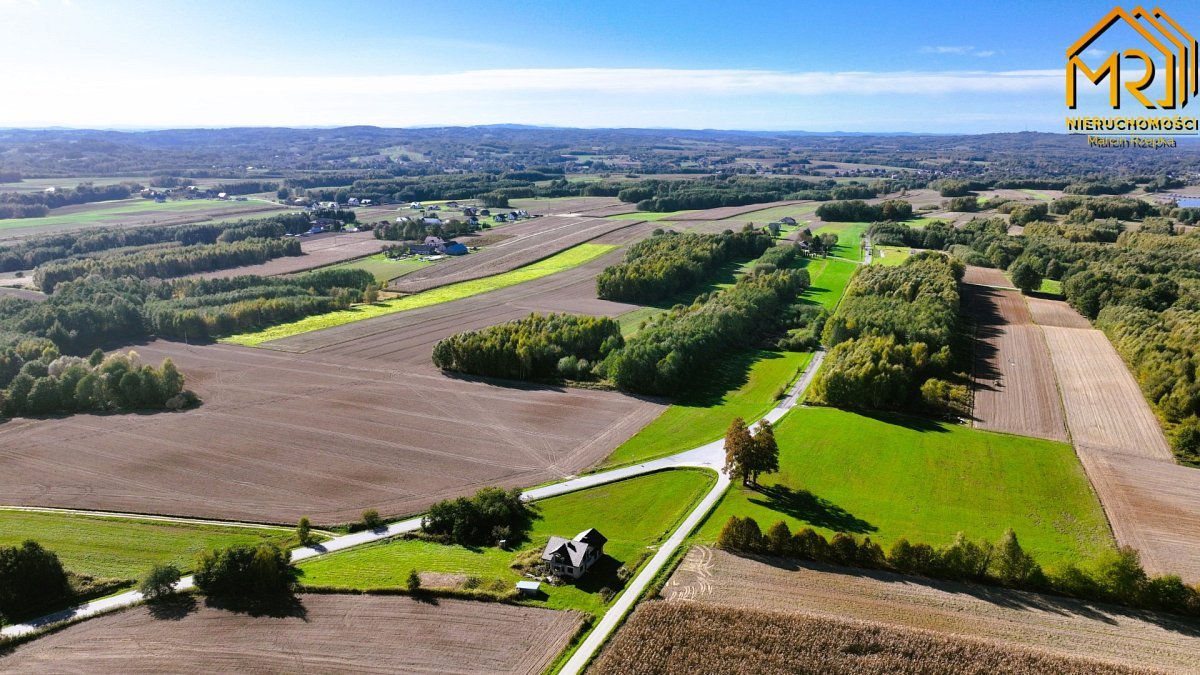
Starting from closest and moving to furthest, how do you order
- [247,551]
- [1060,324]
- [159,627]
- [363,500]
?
[159,627] → [247,551] → [363,500] → [1060,324]

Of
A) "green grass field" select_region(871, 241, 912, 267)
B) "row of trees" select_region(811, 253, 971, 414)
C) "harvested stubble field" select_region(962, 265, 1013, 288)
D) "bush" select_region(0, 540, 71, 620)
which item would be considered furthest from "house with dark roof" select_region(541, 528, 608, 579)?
"green grass field" select_region(871, 241, 912, 267)

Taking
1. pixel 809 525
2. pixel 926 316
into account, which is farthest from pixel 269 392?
pixel 926 316

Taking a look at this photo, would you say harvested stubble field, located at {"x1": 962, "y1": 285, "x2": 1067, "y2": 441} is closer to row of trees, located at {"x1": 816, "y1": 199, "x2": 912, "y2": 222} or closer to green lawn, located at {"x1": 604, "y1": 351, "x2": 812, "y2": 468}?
green lawn, located at {"x1": 604, "y1": 351, "x2": 812, "y2": 468}

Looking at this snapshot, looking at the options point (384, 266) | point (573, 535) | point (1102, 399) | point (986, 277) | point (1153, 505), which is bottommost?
point (573, 535)

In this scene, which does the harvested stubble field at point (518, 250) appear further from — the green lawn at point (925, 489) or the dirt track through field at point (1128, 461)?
the dirt track through field at point (1128, 461)

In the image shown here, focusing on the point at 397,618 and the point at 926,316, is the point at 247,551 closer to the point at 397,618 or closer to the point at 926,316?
the point at 397,618

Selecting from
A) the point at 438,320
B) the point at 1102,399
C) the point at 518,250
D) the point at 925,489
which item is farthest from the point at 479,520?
the point at 518,250

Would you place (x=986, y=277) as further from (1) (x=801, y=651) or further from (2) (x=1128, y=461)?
(1) (x=801, y=651)
